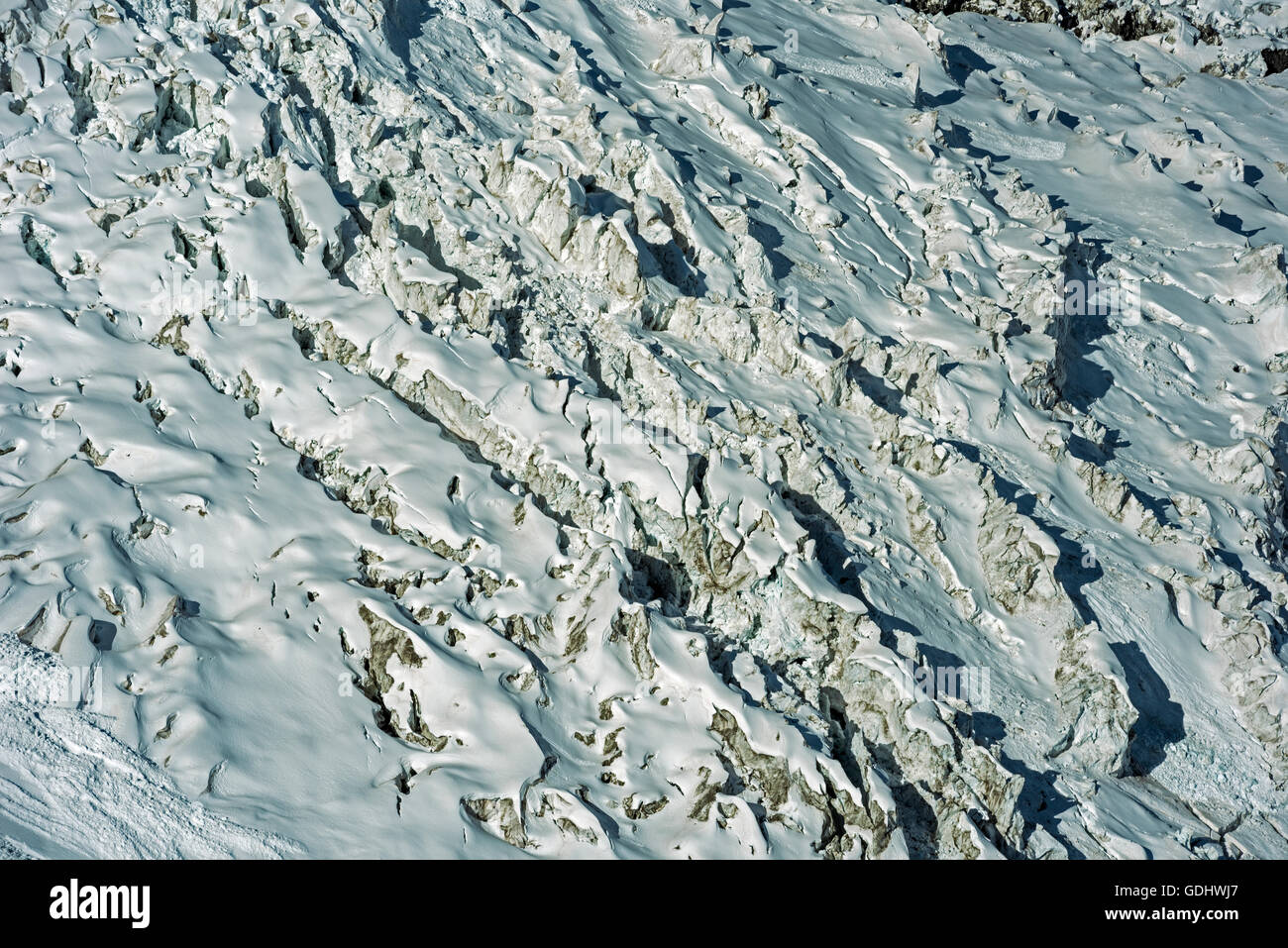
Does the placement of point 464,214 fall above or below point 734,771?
above

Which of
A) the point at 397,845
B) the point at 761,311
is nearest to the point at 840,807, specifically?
the point at 397,845

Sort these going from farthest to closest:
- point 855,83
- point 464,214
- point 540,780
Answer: point 855,83, point 464,214, point 540,780

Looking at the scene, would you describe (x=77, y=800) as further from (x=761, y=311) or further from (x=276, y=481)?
(x=761, y=311)

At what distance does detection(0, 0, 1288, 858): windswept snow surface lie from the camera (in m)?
10.2

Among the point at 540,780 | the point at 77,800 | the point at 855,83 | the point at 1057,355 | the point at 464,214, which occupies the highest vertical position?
the point at 855,83

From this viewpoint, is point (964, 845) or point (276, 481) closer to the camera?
point (964, 845)

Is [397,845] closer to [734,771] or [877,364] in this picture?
[734,771]

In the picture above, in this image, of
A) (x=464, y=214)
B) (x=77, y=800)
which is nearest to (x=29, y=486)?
(x=77, y=800)

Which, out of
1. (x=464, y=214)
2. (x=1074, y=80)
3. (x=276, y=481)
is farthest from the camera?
(x=1074, y=80)

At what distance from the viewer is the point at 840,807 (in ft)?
35.1

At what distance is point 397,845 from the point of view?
9.36m

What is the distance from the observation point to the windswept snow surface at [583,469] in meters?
10.2

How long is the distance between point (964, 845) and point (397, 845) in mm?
5159

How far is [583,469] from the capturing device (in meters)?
12.8
